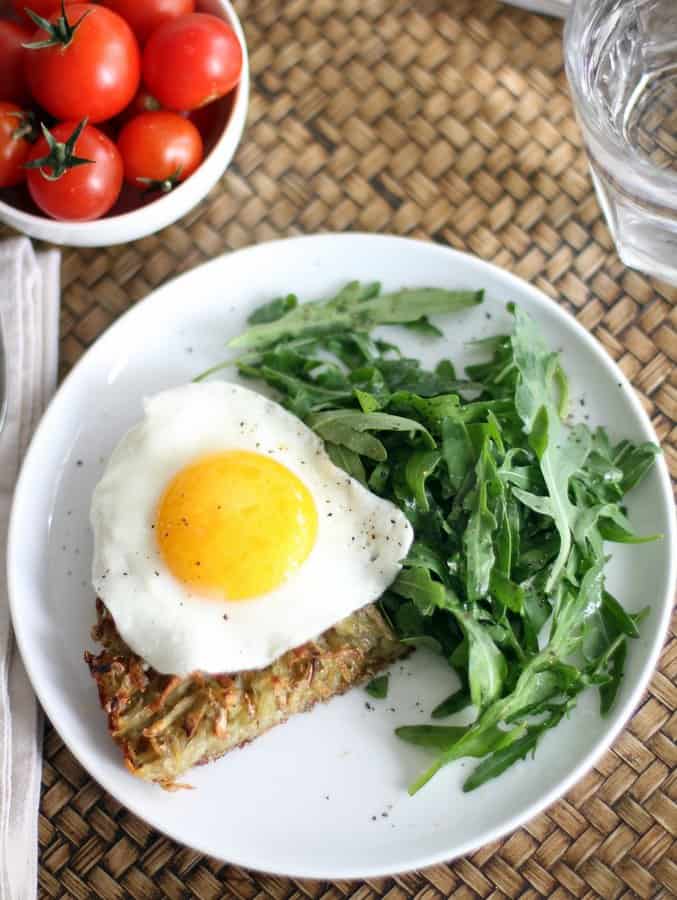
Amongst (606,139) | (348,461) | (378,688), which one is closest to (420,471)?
(348,461)

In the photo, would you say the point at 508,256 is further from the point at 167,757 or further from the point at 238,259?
the point at 167,757

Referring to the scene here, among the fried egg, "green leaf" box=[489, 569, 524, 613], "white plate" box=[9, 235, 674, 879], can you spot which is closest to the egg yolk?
the fried egg

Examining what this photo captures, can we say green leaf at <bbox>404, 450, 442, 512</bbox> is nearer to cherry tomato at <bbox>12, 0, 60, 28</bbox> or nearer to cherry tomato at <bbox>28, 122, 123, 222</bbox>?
cherry tomato at <bbox>28, 122, 123, 222</bbox>

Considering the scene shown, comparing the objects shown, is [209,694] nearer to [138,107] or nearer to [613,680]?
[613,680]

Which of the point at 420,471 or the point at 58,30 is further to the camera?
the point at 58,30

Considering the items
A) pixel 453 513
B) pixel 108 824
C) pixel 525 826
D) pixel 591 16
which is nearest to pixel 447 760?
pixel 525 826

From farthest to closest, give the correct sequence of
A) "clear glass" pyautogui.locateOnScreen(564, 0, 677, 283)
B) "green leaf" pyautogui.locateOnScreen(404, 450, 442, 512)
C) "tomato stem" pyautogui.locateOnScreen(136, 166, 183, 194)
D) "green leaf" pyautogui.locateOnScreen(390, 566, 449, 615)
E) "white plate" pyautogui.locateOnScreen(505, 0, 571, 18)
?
"white plate" pyautogui.locateOnScreen(505, 0, 571, 18) < "tomato stem" pyautogui.locateOnScreen(136, 166, 183, 194) < "clear glass" pyautogui.locateOnScreen(564, 0, 677, 283) < "green leaf" pyautogui.locateOnScreen(404, 450, 442, 512) < "green leaf" pyautogui.locateOnScreen(390, 566, 449, 615)
